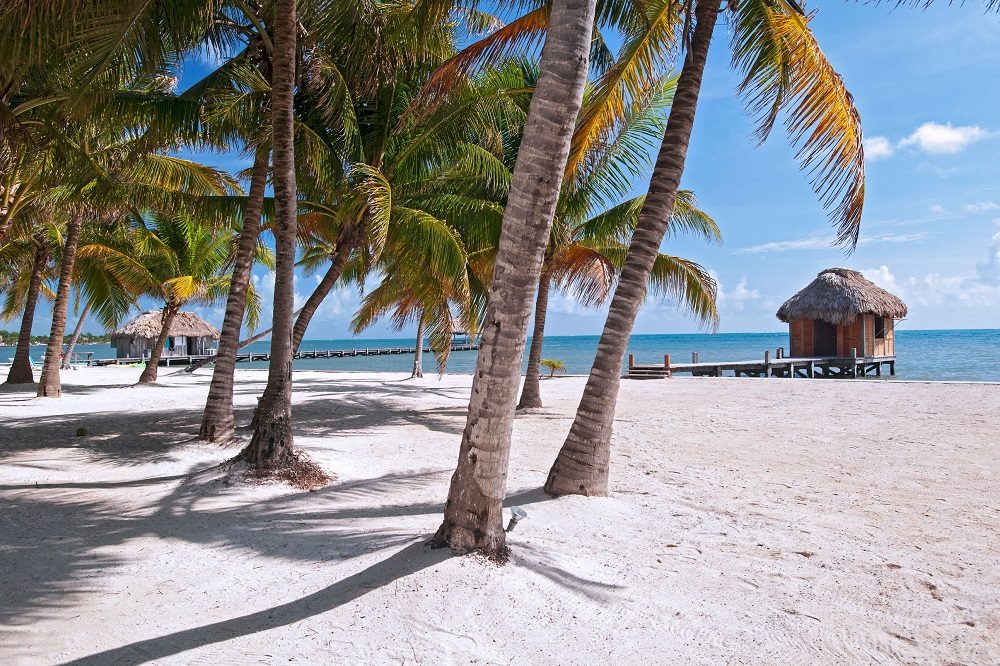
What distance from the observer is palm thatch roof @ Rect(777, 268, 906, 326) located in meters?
27.0

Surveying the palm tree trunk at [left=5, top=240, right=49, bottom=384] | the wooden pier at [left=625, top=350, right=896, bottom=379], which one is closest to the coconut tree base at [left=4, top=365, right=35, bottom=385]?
the palm tree trunk at [left=5, top=240, right=49, bottom=384]

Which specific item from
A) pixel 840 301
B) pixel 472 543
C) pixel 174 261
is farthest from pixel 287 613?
pixel 840 301

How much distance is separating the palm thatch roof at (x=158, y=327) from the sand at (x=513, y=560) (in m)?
27.4

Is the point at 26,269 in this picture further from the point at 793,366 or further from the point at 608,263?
the point at 793,366

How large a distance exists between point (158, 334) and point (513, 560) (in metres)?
34.7

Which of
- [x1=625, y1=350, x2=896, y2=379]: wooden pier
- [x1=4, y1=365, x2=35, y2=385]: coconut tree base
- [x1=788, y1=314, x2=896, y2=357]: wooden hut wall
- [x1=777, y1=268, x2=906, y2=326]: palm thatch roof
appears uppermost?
[x1=777, y1=268, x2=906, y2=326]: palm thatch roof

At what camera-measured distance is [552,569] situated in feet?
12.9

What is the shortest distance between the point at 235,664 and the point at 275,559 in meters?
1.37

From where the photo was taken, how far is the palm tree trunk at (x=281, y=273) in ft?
22.0

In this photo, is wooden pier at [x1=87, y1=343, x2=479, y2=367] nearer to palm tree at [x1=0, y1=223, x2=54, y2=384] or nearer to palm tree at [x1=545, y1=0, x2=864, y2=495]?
palm tree at [x1=0, y1=223, x2=54, y2=384]

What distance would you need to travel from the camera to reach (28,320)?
664 inches

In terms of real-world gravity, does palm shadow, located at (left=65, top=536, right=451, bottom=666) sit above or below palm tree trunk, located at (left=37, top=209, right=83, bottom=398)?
below

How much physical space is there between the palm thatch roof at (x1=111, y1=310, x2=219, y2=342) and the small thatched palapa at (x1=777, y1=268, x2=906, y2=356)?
3020cm

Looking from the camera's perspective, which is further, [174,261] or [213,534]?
[174,261]
